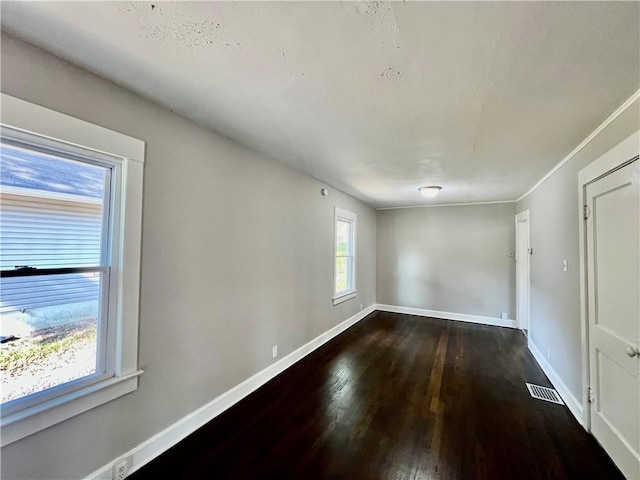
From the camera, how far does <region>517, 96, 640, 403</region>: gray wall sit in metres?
2.10

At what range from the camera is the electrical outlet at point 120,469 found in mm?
1619

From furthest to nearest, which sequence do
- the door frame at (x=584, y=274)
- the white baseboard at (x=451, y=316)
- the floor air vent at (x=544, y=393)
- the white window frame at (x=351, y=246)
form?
1. the white baseboard at (x=451, y=316)
2. the white window frame at (x=351, y=246)
3. the floor air vent at (x=544, y=393)
4. the door frame at (x=584, y=274)

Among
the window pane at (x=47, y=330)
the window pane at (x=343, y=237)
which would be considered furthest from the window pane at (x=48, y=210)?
the window pane at (x=343, y=237)

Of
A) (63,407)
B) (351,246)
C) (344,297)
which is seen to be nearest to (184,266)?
(63,407)

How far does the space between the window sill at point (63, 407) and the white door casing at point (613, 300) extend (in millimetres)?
3039

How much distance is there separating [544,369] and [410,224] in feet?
11.0

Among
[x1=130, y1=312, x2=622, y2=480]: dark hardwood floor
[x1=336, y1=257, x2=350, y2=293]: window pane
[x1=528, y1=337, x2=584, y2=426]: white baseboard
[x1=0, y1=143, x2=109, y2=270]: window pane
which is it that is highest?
[x1=0, y1=143, x2=109, y2=270]: window pane

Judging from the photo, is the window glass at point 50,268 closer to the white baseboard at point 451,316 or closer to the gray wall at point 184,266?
the gray wall at point 184,266

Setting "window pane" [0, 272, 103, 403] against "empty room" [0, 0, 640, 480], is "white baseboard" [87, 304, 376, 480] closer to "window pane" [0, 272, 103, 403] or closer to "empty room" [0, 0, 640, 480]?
"empty room" [0, 0, 640, 480]

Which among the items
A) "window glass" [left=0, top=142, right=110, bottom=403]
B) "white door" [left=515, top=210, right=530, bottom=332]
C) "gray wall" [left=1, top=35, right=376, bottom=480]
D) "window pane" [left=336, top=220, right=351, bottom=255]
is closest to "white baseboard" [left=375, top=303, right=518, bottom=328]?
"white door" [left=515, top=210, right=530, bottom=332]

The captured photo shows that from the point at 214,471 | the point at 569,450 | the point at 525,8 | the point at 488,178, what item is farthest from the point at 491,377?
the point at 525,8

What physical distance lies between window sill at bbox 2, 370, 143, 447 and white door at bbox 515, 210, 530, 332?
557 centimetres

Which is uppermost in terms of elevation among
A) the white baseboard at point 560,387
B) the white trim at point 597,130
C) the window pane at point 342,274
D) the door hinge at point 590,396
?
the white trim at point 597,130

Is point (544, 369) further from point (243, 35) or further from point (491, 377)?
point (243, 35)
